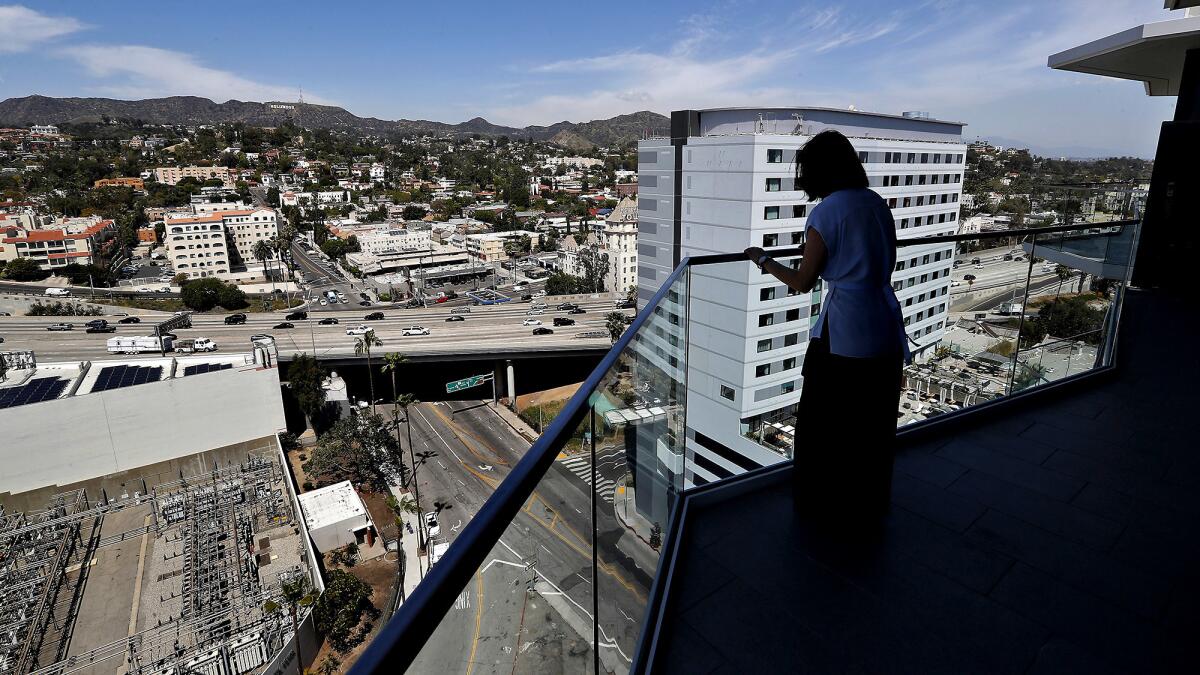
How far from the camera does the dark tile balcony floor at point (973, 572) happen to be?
1.73 m

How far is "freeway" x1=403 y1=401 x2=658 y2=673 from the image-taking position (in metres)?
0.71

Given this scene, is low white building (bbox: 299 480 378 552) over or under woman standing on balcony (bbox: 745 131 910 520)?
under

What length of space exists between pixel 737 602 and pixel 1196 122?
25.8 feet

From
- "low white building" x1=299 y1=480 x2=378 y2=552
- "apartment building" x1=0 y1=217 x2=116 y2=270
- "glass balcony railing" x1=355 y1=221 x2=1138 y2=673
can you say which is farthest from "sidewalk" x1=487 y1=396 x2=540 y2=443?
"apartment building" x1=0 y1=217 x2=116 y2=270

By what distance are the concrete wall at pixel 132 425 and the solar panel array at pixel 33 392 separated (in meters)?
0.58

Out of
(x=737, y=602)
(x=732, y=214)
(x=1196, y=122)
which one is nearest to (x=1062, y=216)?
(x=1196, y=122)

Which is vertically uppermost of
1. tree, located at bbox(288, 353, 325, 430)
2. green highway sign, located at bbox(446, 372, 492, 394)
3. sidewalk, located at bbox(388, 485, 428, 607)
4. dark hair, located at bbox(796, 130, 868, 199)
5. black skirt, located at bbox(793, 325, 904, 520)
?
dark hair, located at bbox(796, 130, 868, 199)

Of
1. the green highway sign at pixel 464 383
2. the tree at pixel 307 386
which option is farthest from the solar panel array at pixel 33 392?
the green highway sign at pixel 464 383

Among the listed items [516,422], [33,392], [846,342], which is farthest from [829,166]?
[516,422]

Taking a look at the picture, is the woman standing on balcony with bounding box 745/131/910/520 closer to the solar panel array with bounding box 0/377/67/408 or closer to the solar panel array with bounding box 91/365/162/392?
the solar panel array with bounding box 91/365/162/392

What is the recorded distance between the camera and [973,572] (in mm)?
2088

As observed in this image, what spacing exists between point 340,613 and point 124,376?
1369 cm

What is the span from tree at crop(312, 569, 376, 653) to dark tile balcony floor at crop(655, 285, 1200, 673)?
586 inches

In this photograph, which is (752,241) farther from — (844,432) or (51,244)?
(51,244)
